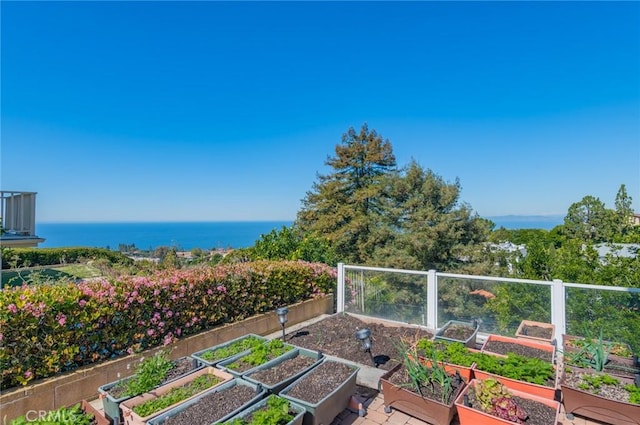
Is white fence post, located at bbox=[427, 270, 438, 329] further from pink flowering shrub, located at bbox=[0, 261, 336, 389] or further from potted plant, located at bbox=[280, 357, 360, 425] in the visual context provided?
pink flowering shrub, located at bbox=[0, 261, 336, 389]

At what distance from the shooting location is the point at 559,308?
400 centimetres

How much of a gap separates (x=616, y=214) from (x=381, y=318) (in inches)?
441

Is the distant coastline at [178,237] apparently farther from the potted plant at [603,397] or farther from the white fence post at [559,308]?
the potted plant at [603,397]

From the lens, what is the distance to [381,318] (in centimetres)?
530

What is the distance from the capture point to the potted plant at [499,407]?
2234mm

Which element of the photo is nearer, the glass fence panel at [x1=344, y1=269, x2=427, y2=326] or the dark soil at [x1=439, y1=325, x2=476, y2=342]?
the dark soil at [x1=439, y1=325, x2=476, y2=342]

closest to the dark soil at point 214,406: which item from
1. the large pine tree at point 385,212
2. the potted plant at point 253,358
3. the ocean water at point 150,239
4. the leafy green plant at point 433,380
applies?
the potted plant at point 253,358

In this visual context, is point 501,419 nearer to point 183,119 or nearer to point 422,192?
point 422,192

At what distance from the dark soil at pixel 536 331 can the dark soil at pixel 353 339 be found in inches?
47.6

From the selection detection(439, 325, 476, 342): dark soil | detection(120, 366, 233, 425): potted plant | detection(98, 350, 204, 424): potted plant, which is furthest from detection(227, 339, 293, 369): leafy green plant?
detection(439, 325, 476, 342): dark soil

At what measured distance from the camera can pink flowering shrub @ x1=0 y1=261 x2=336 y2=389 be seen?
2.65m

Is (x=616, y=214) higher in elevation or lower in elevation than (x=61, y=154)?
lower

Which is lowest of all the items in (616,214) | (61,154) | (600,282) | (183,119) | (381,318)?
(381,318)

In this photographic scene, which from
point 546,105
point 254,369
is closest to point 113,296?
point 254,369
